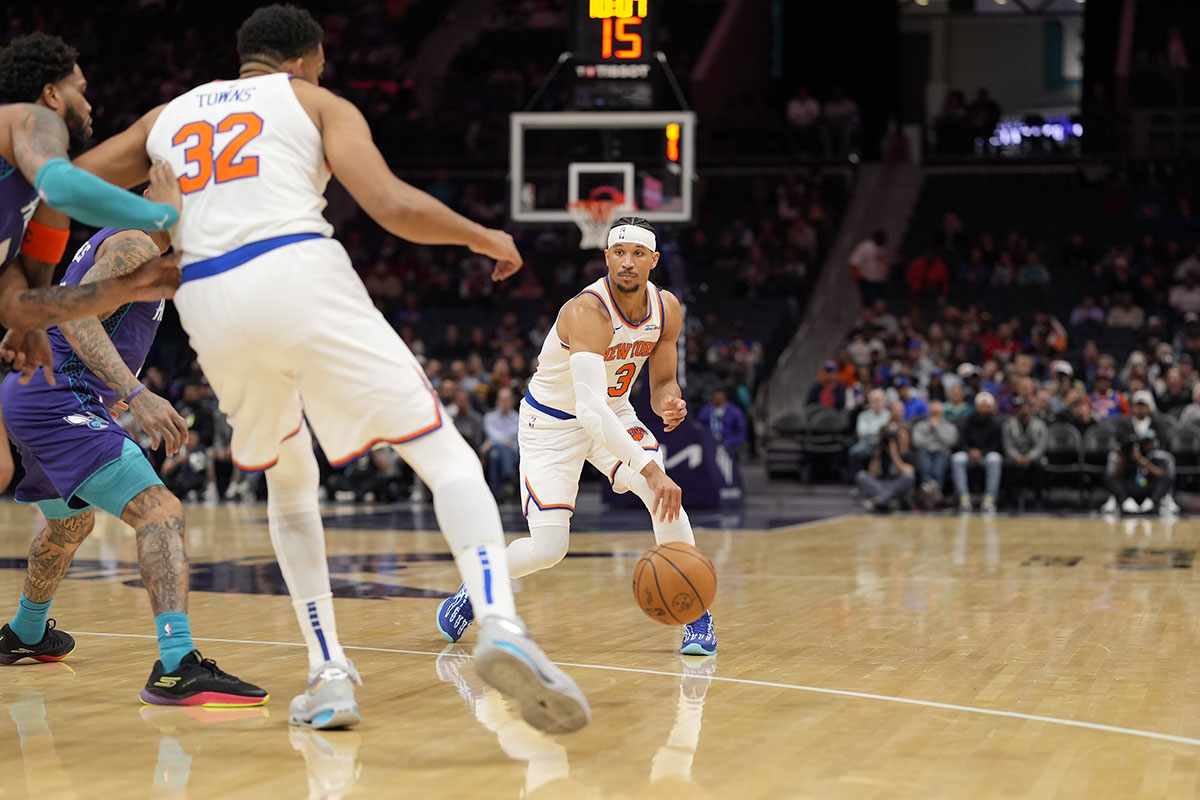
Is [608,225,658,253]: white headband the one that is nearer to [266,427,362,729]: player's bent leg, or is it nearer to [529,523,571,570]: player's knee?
[529,523,571,570]: player's knee

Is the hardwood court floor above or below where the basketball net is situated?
below

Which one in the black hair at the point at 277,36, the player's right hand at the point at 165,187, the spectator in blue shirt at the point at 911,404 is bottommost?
the spectator in blue shirt at the point at 911,404

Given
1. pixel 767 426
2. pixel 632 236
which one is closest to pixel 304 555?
pixel 632 236

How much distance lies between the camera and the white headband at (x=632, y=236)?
6047mm

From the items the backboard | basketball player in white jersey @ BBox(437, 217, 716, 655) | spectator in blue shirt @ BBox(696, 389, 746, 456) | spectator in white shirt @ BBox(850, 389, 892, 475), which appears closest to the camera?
basketball player in white jersey @ BBox(437, 217, 716, 655)

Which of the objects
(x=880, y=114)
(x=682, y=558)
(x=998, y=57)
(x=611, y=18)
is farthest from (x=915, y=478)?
(x=998, y=57)

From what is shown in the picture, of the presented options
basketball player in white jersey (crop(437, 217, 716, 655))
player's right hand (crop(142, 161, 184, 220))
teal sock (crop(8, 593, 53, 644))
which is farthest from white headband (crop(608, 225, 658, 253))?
teal sock (crop(8, 593, 53, 644))

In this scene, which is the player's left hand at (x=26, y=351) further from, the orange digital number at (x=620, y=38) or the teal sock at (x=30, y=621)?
the orange digital number at (x=620, y=38)

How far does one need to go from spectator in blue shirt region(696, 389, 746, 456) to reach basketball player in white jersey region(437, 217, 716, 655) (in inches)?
400

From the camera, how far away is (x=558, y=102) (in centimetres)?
2584

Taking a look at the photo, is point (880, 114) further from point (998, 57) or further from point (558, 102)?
point (558, 102)

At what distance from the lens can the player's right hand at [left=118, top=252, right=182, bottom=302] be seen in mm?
4203

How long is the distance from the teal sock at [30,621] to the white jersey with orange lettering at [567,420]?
2075 mm

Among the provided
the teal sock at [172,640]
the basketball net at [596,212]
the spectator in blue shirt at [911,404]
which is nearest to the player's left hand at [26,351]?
the teal sock at [172,640]
